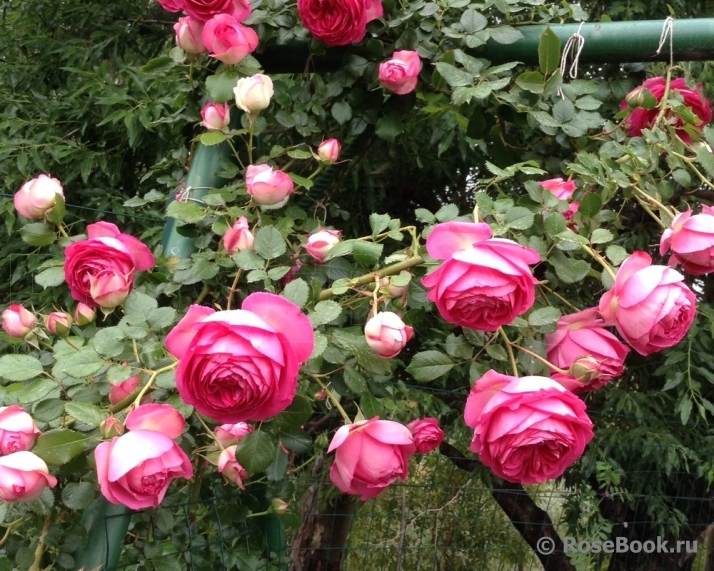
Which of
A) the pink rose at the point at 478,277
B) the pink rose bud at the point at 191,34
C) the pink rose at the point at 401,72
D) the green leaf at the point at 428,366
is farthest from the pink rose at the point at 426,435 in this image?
the pink rose bud at the point at 191,34

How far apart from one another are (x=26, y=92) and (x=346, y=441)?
7.40ft

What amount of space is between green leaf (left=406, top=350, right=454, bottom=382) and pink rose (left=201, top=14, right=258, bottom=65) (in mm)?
473

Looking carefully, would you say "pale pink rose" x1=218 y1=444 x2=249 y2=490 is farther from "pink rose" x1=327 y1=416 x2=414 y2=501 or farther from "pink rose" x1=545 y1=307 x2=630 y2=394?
"pink rose" x1=545 y1=307 x2=630 y2=394

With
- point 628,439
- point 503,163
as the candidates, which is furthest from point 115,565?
point 628,439

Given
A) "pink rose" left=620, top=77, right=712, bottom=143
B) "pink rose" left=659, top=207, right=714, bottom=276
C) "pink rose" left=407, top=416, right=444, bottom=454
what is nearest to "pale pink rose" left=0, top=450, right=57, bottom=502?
"pink rose" left=407, top=416, right=444, bottom=454

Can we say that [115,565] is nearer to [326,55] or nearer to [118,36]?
[326,55]

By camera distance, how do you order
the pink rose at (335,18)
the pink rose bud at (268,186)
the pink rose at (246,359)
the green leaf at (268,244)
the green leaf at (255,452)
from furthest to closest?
the pink rose at (335,18) < the pink rose bud at (268,186) < the green leaf at (268,244) < the green leaf at (255,452) < the pink rose at (246,359)

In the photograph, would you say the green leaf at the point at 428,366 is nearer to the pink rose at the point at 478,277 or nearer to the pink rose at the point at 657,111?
the pink rose at the point at 478,277

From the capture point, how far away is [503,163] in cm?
115

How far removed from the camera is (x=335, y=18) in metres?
0.97

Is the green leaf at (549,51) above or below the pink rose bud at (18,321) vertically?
above

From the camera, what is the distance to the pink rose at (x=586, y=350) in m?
0.66

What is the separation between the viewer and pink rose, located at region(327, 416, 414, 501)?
0.66 meters

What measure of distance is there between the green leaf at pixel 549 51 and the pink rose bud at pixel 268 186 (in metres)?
0.36
